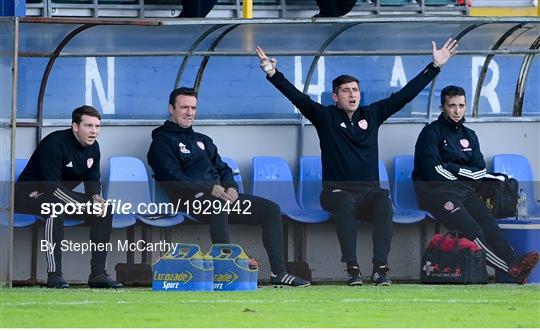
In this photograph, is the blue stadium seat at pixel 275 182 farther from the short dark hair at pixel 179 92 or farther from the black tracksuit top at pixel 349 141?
the short dark hair at pixel 179 92

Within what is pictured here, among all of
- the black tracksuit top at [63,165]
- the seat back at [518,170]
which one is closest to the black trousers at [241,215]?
the black tracksuit top at [63,165]

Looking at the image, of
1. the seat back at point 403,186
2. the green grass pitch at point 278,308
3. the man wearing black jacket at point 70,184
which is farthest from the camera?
the seat back at point 403,186

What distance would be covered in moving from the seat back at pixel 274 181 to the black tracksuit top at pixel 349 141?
2.22 ft

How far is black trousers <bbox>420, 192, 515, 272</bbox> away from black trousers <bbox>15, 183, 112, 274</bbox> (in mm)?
2715

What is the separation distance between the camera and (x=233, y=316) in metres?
8.90

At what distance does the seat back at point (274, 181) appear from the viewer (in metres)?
12.9

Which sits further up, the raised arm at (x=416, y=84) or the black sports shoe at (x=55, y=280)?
the raised arm at (x=416, y=84)

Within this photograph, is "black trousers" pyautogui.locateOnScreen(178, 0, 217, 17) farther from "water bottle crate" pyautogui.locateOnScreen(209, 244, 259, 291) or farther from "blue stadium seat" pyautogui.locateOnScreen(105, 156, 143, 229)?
"water bottle crate" pyautogui.locateOnScreen(209, 244, 259, 291)

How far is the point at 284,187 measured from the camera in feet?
42.5

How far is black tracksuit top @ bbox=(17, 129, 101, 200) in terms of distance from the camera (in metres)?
11.5

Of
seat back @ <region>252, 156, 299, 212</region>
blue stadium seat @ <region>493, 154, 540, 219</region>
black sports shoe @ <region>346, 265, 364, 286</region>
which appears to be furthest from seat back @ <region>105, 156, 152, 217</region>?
blue stadium seat @ <region>493, 154, 540, 219</region>

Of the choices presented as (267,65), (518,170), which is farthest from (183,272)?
(518,170)

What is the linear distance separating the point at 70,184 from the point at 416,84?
2811 millimetres

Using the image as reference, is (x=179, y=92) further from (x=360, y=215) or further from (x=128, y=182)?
(x=360, y=215)
